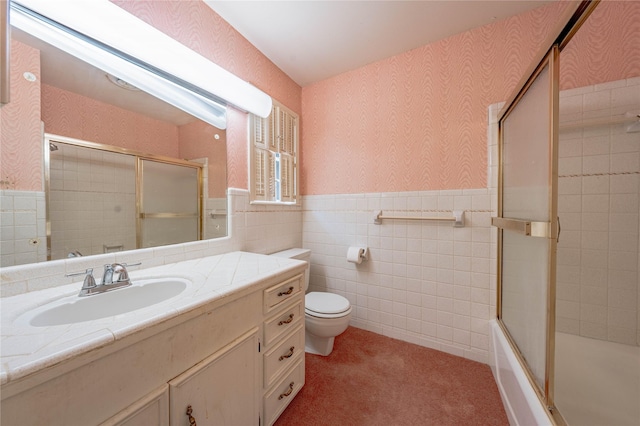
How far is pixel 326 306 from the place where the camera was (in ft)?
5.27

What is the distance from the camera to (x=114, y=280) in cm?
96

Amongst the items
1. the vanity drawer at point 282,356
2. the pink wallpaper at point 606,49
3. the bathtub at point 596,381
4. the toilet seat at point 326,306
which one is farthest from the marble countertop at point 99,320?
the pink wallpaper at point 606,49

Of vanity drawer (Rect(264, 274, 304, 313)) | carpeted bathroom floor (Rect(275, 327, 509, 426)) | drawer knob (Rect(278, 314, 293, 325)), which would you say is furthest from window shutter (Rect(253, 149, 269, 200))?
carpeted bathroom floor (Rect(275, 327, 509, 426))

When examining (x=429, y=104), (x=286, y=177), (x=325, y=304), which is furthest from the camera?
(x=286, y=177)

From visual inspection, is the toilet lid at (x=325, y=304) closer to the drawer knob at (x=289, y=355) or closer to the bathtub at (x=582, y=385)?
the drawer knob at (x=289, y=355)

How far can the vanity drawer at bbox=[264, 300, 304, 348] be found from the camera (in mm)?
1063

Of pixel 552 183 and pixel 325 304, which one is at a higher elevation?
pixel 552 183

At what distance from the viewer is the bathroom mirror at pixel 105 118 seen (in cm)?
88

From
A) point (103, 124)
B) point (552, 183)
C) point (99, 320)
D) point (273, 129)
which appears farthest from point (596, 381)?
point (103, 124)

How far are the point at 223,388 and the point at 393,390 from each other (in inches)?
40.9

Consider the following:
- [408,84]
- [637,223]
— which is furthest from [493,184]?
[408,84]

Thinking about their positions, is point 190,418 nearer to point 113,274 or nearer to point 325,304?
point 113,274

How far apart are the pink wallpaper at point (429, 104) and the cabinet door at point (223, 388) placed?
152cm

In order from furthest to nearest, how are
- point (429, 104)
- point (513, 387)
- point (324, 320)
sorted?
1. point (429, 104)
2. point (324, 320)
3. point (513, 387)
